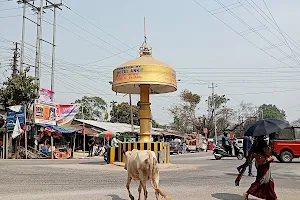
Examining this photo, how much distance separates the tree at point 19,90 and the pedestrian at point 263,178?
2347 cm

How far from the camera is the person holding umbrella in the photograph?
7.71 metres

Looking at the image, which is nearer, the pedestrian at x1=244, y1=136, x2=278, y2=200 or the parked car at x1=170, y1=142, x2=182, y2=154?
the pedestrian at x1=244, y1=136, x2=278, y2=200

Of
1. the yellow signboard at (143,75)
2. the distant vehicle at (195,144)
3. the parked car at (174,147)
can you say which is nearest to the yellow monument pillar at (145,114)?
the yellow signboard at (143,75)

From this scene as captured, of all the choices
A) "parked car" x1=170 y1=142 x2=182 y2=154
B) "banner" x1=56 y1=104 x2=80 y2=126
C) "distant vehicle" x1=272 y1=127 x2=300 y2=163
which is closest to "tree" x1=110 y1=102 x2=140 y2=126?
"parked car" x1=170 y1=142 x2=182 y2=154

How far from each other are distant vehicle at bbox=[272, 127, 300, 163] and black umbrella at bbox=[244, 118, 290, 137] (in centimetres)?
1341

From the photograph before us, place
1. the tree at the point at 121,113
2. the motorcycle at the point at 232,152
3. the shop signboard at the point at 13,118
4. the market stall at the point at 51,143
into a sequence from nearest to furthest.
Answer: the motorcycle at the point at 232,152 < the shop signboard at the point at 13,118 < the market stall at the point at 51,143 < the tree at the point at 121,113

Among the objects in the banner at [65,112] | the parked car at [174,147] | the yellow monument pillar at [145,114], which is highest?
the banner at [65,112]

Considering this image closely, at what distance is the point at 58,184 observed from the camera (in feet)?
34.6

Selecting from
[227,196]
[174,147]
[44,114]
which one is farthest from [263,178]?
[174,147]

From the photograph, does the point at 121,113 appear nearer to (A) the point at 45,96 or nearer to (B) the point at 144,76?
(A) the point at 45,96

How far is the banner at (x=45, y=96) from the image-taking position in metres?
29.0

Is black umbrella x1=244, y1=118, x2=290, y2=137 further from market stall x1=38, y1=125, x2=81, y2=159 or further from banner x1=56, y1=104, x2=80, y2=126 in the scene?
banner x1=56, y1=104, x2=80, y2=126

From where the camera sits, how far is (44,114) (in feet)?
94.2

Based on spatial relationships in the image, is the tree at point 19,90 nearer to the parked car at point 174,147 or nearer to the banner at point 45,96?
the banner at point 45,96
